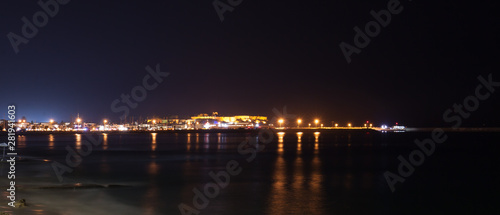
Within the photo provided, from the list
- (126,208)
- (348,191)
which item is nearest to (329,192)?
(348,191)

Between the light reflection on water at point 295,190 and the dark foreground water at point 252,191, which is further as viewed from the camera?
the light reflection on water at point 295,190

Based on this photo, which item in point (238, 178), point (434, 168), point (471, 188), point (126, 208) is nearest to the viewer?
point (126, 208)

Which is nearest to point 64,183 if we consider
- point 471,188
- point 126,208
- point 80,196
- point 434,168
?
point 80,196

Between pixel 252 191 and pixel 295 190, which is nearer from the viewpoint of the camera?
pixel 252 191

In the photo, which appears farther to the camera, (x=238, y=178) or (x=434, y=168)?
(x=434, y=168)

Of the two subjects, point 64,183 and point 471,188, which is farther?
point 471,188

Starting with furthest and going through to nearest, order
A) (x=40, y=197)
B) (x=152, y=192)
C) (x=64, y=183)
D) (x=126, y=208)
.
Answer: (x=64, y=183) → (x=152, y=192) → (x=40, y=197) → (x=126, y=208)

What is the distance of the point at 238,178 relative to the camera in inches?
816

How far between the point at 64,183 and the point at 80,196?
3314mm

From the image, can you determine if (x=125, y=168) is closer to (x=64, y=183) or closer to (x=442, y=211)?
(x=64, y=183)

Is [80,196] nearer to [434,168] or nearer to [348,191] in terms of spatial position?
[348,191]

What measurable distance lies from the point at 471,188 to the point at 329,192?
606 centimetres

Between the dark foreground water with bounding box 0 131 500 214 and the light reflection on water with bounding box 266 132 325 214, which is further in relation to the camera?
the light reflection on water with bounding box 266 132 325 214

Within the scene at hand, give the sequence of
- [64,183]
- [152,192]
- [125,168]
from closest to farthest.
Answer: [152,192] → [64,183] → [125,168]
